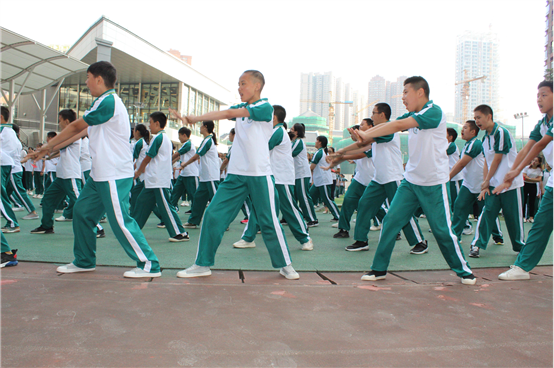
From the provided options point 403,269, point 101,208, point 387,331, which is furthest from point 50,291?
point 403,269

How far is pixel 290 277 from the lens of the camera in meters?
3.95

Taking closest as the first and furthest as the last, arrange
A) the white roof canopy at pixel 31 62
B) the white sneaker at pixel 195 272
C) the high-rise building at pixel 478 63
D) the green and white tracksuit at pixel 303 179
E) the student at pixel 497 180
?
1. the white sneaker at pixel 195 272
2. the student at pixel 497 180
3. the green and white tracksuit at pixel 303 179
4. the white roof canopy at pixel 31 62
5. the high-rise building at pixel 478 63

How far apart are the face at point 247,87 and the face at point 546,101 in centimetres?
291

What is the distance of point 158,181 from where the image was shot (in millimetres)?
5902

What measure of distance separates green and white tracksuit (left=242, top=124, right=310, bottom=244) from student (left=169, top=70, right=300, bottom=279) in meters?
1.64

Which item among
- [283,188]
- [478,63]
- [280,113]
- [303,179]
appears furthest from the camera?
[478,63]

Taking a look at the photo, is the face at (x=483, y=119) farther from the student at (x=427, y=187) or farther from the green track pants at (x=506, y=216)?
the student at (x=427, y=187)

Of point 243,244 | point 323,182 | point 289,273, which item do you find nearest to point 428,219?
point 289,273

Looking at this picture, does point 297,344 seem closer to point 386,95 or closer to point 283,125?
point 283,125

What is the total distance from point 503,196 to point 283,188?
2.84 metres

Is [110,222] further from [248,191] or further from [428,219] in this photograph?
[428,219]

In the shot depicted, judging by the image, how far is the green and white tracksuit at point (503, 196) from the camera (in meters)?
5.26

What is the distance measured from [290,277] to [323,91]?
→ 441 feet

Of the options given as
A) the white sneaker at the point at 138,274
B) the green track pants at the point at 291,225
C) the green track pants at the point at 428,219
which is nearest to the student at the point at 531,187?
the green track pants at the point at 291,225
